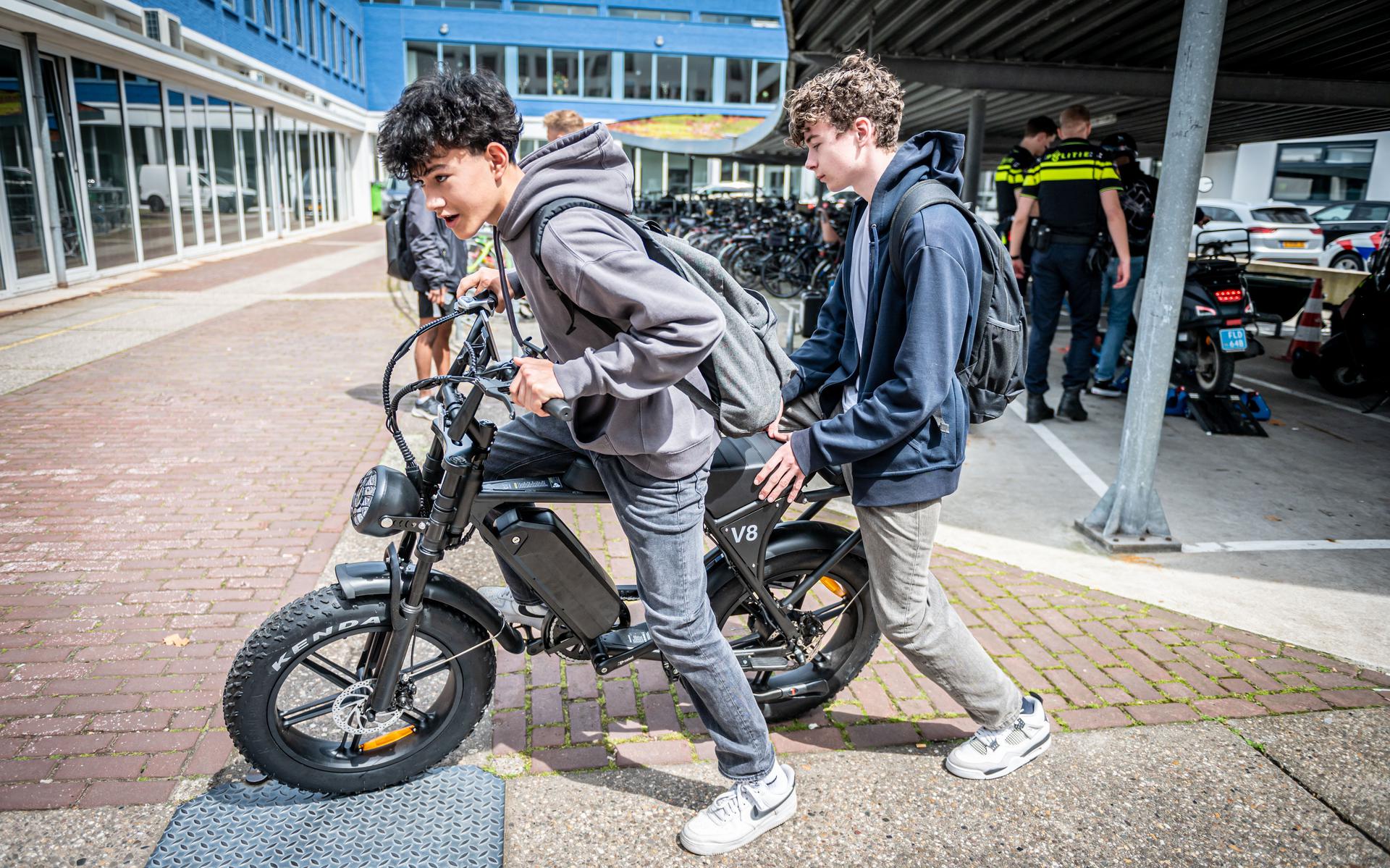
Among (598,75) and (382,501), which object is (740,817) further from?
(598,75)

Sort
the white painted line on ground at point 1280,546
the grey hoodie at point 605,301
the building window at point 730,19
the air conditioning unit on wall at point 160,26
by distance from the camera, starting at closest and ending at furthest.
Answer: the grey hoodie at point 605,301, the white painted line on ground at point 1280,546, the air conditioning unit on wall at point 160,26, the building window at point 730,19

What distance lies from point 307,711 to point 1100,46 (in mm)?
7816

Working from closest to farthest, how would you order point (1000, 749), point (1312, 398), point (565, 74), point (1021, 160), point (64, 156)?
point (1000, 749)
point (1312, 398)
point (1021, 160)
point (64, 156)
point (565, 74)

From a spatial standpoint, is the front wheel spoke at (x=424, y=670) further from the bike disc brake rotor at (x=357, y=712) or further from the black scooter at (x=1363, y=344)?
the black scooter at (x=1363, y=344)

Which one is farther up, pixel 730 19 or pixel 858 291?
pixel 730 19

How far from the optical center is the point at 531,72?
4678cm

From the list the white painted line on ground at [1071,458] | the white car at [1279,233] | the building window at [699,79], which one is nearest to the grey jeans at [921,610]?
the white painted line on ground at [1071,458]

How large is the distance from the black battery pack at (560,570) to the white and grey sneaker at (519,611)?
0.10 m

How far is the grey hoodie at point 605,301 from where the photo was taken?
1.96m

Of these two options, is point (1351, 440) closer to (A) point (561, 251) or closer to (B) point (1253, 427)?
(B) point (1253, 427)

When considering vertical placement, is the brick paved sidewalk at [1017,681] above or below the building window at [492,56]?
below

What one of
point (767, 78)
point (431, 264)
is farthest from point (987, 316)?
point (767, 78)

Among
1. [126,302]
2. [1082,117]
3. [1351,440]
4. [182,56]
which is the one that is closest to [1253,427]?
[1351,440]

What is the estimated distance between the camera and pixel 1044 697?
3.32 metres
